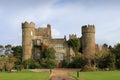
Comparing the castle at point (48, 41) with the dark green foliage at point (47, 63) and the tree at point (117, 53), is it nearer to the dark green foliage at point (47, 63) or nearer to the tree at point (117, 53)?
the dark green foliage at point (47, 63)

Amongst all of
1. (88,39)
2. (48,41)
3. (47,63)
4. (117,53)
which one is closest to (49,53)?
(47,63)

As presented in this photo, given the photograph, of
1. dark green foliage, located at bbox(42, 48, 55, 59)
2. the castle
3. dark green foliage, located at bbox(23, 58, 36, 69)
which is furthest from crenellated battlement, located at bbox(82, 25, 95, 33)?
dark green foliage, located at bbox(23, 58, 36, 69)

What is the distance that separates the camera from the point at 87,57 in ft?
277

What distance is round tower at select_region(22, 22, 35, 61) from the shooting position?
9069 centimetres

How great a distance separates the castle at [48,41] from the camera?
90.3 meters

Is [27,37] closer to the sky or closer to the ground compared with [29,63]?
closer to the sky

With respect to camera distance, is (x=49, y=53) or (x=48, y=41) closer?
(x=49, y=53)

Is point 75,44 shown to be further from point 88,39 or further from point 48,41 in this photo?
point 48,41

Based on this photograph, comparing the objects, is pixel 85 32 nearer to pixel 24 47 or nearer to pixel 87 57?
pixel 87 57

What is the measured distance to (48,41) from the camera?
94.1 meters

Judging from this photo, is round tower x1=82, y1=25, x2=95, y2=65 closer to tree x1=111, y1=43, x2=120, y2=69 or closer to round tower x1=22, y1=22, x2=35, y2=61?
tree x1=111, y1=43, x2=120, y2=69

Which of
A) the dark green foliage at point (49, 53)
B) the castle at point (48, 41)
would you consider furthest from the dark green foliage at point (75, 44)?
the dark green foliage at point (49, 53)

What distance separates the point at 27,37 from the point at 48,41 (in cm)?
599

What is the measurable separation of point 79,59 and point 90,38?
8434mm
